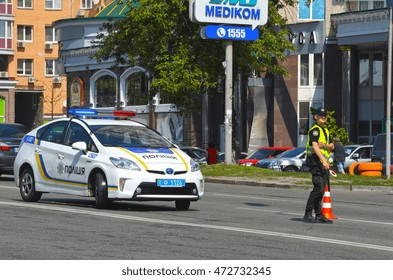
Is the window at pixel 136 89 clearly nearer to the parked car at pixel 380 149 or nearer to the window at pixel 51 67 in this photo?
the window at pixel 51 67

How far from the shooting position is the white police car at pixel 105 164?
61.2ft

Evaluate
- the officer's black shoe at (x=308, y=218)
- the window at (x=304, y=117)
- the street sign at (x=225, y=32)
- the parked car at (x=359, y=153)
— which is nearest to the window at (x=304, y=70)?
the window at (x=304, y=117)

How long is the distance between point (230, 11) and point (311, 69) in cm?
1837

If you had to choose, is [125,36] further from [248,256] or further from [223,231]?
[248,256]

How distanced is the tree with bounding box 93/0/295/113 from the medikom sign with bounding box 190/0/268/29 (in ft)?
7.29

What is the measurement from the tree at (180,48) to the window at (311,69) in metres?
12.9

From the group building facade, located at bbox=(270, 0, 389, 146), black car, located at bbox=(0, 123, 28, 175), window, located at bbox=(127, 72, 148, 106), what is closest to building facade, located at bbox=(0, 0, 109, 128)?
window, located at bbox=(127, 72, 148, 106)

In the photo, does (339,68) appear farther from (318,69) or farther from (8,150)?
(8,150)

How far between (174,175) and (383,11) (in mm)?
36200

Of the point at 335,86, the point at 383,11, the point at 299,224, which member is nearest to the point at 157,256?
the point at 299,224

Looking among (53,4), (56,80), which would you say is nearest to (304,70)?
(56,80)

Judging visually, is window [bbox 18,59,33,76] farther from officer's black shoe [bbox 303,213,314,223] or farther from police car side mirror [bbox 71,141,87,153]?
officer's black shoe [bbox 303,213,314,223]

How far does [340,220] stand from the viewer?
18312mm

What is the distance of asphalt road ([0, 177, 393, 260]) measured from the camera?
41.3 ft
